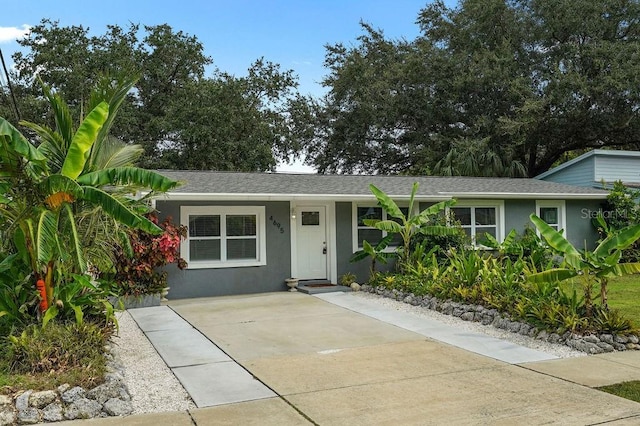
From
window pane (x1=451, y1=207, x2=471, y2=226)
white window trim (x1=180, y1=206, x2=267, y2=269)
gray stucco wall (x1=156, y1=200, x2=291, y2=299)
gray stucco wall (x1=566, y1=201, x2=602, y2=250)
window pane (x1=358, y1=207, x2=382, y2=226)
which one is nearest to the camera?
gray stucco wall (x1=156, y1=200, x2=291, y2=299)

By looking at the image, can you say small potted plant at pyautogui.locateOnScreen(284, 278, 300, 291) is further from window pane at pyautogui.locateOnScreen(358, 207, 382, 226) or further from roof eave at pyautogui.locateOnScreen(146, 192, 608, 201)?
window pane at pyautogui.locateOnScreen(358, 207, 382, 226)

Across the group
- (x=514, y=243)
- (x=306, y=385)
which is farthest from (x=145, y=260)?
(x=514, y=243)

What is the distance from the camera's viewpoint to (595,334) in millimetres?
7648

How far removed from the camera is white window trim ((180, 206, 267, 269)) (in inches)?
500

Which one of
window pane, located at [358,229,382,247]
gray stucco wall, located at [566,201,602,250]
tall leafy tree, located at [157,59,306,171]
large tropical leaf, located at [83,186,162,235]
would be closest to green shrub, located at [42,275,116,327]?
large tropical leaf, located at [83,186,162,235]

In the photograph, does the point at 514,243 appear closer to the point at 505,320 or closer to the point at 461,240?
the point at 461,240

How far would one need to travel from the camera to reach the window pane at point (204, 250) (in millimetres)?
12812

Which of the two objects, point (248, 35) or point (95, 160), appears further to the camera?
point (248, 35)

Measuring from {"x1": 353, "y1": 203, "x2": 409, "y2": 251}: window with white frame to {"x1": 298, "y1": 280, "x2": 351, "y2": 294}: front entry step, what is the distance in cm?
128

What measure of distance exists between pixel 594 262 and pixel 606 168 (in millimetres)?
13682

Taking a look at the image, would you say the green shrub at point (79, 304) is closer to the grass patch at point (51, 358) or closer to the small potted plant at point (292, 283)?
the grass patch at point (51, 358)

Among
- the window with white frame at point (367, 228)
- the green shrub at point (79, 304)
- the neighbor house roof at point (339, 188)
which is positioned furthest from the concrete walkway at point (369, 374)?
the window with white frame at point (367, 228)

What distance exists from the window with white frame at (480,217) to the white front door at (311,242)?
421 centimetres

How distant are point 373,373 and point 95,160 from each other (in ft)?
15.1
